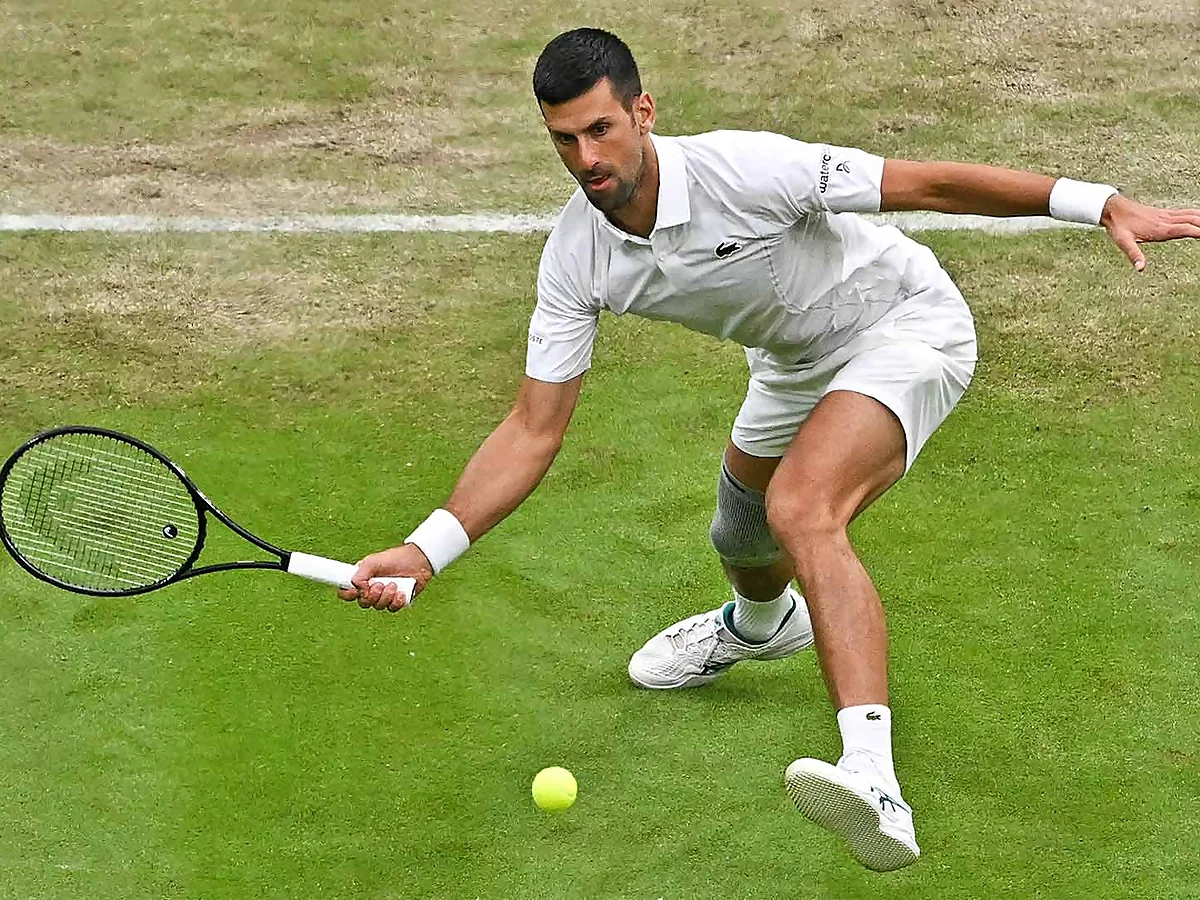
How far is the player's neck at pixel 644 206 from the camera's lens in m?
4.35

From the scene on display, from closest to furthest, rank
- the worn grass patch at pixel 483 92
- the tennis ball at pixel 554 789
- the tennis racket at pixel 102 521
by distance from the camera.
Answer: the tennis ball at pixel 554 789 < the tennis racket at pixel 102 521 < the worn grass patch at pixel 483 92

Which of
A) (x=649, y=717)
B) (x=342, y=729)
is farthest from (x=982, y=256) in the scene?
(x=342, y=729)

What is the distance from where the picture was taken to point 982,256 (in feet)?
25.2

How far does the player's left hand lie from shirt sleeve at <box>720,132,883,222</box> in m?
0.63

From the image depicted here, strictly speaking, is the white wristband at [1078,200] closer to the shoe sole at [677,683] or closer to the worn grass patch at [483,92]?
the shoe sole at [677,683]

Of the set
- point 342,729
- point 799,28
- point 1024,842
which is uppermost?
point 799,28

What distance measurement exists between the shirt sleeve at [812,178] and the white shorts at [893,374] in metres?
0.42

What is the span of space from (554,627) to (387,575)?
1.53 meters

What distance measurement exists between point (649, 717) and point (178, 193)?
14.2ft

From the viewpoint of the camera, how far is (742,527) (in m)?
5.09

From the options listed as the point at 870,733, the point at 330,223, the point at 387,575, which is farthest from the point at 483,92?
the point at 870,733

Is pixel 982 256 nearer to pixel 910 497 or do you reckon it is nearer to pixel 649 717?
→ pixel 910 497

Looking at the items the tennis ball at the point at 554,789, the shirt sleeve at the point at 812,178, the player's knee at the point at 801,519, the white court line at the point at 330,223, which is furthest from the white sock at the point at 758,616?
the white court line at the point at 330,223

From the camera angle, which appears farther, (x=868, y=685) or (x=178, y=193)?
(x=178, y=193)
